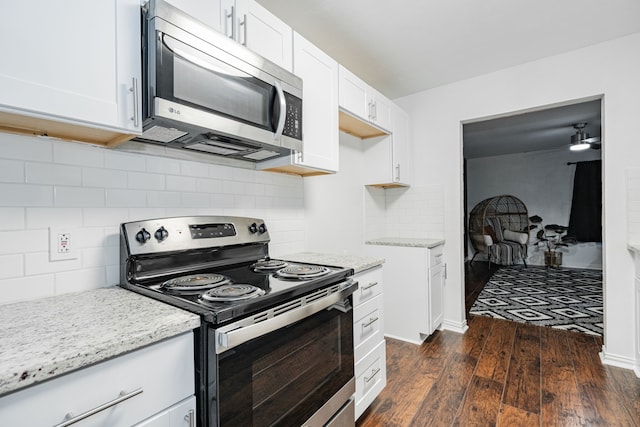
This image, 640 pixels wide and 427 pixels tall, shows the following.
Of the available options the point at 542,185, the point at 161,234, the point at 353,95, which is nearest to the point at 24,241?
the point at 161,234

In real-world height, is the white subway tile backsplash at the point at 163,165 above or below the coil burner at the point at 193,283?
above

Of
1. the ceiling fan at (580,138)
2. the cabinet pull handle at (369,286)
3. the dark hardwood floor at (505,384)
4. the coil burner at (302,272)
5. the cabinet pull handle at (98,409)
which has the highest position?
the ceiling fan at (580,138)

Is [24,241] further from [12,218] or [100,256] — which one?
[100,256]

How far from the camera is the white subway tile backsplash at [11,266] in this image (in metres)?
1.05

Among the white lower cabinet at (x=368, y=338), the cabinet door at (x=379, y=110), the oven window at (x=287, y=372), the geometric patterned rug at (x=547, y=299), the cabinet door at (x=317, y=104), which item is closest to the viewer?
the oven window at (x=287, y=372)

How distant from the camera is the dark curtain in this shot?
5.70 meters

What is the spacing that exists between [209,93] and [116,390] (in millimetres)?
1028

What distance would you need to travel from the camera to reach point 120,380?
2.48 ft

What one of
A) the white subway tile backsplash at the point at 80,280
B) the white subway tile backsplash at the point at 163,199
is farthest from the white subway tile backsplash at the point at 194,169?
the white subway tile backsplash at the point at 80,280

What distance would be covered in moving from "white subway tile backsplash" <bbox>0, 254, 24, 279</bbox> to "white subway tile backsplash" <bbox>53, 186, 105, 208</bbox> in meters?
0.22

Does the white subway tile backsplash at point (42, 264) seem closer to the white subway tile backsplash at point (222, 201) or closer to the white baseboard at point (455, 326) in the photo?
the white subway tile backsplash at point (222, 201)

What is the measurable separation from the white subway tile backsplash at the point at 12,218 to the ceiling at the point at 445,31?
5.39 ft

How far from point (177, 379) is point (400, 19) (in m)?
2.31

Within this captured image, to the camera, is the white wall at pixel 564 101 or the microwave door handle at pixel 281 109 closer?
the microwave door handle at pixel 281 109
